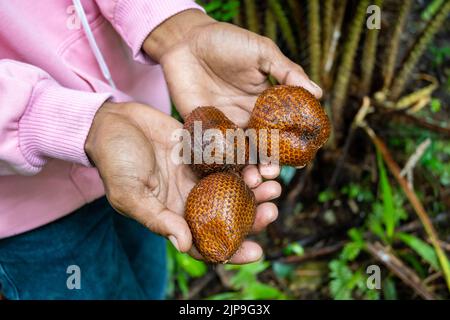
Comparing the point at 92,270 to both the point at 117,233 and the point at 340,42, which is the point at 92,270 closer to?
the point at 117,233

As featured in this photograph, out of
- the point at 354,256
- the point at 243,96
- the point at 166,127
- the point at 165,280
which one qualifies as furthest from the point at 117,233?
the point at 354,256

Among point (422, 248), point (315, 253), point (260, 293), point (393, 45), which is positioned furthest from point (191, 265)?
point (393, 45)

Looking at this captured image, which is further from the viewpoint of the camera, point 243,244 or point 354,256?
point 354,256

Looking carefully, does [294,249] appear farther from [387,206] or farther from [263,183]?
[263,183]

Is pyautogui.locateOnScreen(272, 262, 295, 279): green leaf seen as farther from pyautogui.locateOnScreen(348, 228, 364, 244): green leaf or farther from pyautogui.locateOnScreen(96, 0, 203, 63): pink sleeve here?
pyautogui.locateOnScreen(96, 0, 203, 63): pink sleeve

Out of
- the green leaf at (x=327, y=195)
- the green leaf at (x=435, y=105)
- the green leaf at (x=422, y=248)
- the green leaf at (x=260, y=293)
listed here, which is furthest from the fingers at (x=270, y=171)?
the green leaf at (x=435, y=105)

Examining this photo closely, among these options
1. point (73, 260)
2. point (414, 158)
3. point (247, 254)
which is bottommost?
point (414, 158)

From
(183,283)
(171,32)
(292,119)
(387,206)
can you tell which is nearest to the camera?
(292,119)

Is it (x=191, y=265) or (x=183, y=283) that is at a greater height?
(x=191, y=265)
